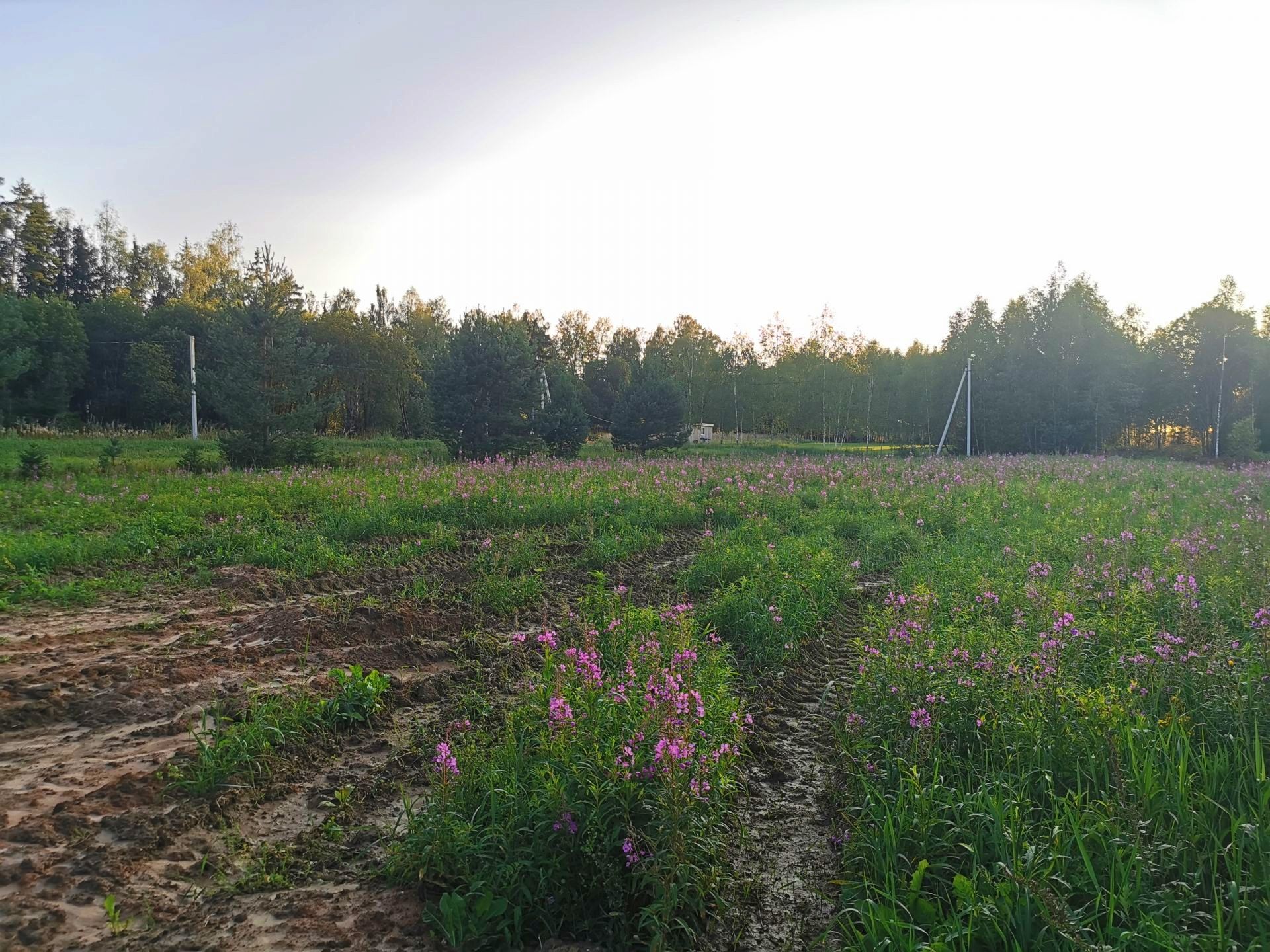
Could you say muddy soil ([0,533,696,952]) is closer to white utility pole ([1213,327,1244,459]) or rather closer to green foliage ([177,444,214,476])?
green foliage ([177,444,214,476])

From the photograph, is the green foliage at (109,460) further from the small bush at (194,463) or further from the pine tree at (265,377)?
the pine tree at (265,377)

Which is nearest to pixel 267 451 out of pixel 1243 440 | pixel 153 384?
pixel 153 384

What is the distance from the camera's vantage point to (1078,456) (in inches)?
939

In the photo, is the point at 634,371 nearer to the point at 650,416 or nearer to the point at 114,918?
the point at 650,416

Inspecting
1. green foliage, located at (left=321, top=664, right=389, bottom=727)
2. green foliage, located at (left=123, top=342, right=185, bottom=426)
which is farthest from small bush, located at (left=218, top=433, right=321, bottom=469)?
green foliage, located at (left=123, top=342, right=185, bottom=426)

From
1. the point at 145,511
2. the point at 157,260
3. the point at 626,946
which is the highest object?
the point at 157,260

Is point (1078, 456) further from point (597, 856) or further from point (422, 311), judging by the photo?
point (422, 311)

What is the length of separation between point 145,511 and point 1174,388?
5454 cm

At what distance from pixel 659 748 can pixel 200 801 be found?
2366mm

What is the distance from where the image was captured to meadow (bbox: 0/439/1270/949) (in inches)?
105

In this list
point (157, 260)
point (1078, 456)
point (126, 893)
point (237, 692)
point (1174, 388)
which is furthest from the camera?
point (157, 260)

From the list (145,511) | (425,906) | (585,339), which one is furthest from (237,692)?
(585,339)

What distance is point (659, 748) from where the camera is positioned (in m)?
2.86

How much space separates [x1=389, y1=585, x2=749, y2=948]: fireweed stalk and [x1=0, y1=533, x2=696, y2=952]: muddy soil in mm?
306
